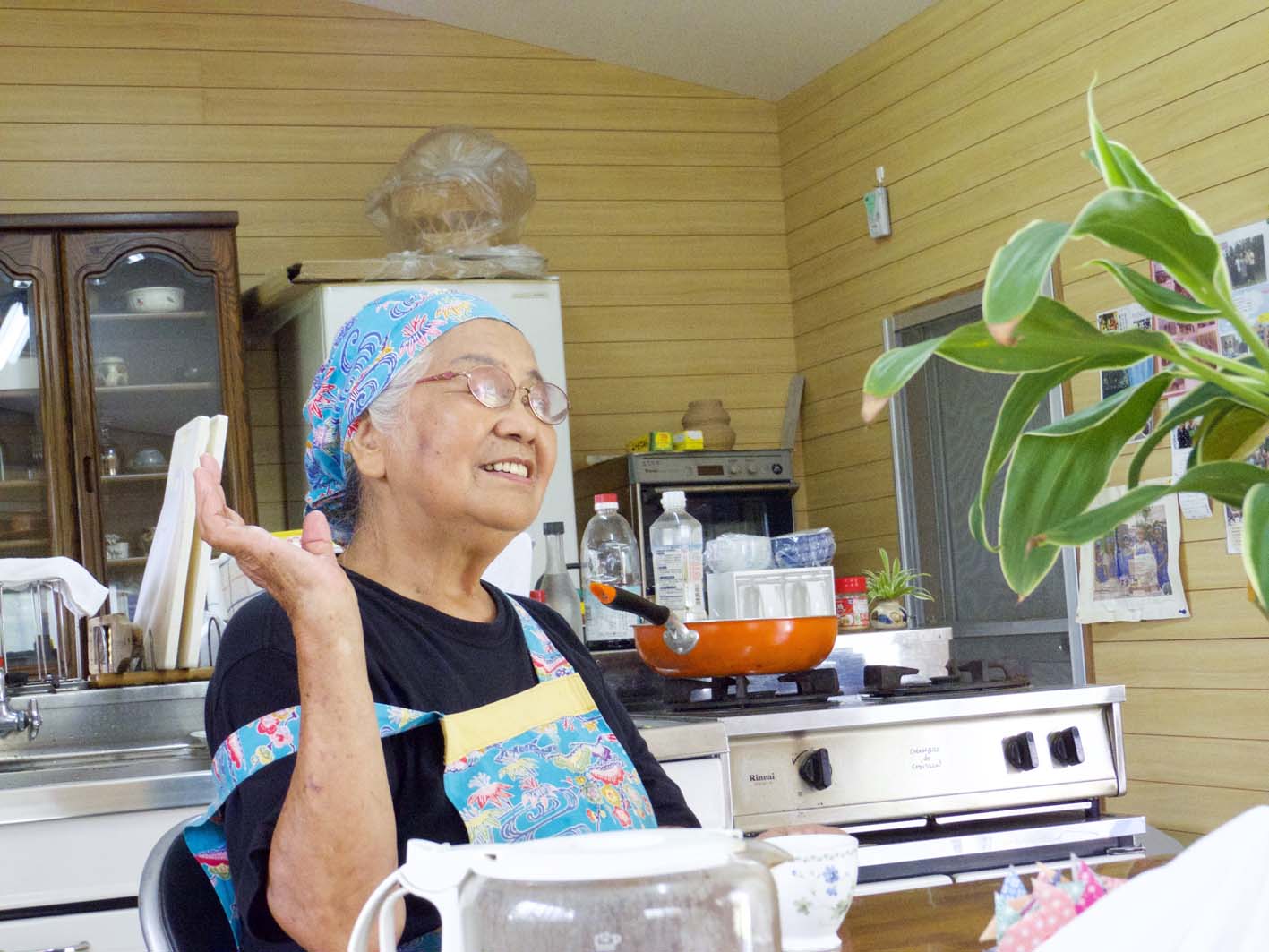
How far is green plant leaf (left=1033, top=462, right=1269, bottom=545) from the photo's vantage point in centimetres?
68

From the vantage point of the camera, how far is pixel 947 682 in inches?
99.3

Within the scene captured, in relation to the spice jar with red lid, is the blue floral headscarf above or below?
above

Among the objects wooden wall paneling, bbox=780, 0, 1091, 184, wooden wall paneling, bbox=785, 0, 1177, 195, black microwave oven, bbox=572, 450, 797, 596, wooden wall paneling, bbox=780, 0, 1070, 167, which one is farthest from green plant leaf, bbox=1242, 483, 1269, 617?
black microwave oven, bbox=572, 450, 797, 596

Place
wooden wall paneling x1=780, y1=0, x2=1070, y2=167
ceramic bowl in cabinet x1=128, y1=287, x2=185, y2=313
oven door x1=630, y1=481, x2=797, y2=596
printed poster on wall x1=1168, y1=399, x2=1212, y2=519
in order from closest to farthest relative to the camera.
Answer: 1. printed poster on wall x1=1168, y1=399, x2=1212, y2=519
2. wooden wall paneling x1=780, y1=0, x2=1070, y2=167
3. ceramic bowl in cabinet x1=128, y1=287, x2=185, y2=313
4. oven door x1=630, y1=481, x2=797, y2=596

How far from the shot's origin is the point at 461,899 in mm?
612

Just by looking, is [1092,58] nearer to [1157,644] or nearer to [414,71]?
[1157,644]

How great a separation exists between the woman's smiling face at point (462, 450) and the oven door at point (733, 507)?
3.12 m

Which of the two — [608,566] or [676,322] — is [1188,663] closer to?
[608,566]

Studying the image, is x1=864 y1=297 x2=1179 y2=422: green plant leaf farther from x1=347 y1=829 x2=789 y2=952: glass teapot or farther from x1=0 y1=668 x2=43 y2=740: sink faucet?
x1=0 y1=668 x2=43 y2=740: sink faucet

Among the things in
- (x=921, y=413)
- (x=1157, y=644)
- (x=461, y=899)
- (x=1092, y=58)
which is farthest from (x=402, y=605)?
(x=921, y=413)

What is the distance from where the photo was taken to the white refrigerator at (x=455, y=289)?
4492 mm

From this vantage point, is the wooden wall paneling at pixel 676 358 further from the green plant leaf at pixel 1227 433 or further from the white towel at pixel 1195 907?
the white towel at pixel 1195 907

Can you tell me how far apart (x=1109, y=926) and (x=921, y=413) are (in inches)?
172

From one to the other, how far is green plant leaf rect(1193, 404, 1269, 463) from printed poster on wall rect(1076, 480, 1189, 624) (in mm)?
3053
